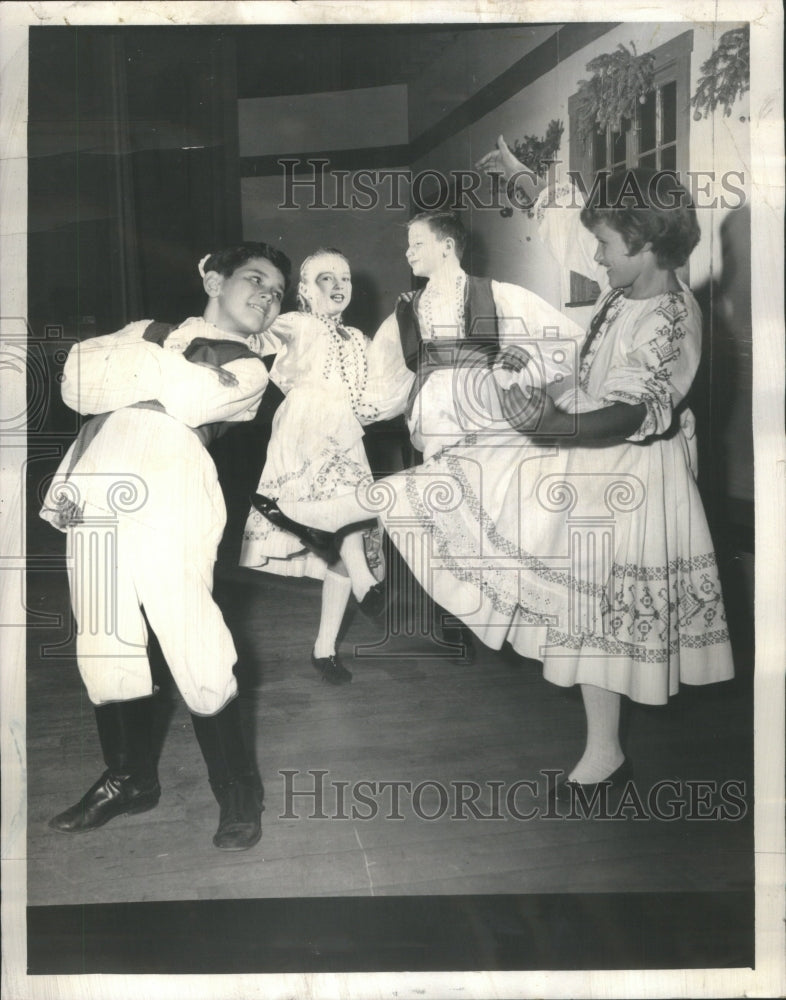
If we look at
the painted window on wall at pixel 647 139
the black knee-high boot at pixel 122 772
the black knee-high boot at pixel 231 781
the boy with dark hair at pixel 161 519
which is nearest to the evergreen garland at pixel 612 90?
the painted window on wall at pixel 647 139

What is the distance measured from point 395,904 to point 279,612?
2.70ft

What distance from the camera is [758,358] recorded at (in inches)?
95.8

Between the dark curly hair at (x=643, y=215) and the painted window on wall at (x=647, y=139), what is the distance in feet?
0.10

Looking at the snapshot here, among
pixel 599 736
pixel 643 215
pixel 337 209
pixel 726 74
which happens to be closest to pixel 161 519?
pixel 337 209

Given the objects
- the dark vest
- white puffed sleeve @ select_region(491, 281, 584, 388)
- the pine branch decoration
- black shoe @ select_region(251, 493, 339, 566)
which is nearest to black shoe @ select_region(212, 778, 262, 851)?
black shoe @ select_region(251, 493, 339, 566)

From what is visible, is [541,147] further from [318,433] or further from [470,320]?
[318,433]

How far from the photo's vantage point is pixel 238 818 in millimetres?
2396

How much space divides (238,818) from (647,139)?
206cm

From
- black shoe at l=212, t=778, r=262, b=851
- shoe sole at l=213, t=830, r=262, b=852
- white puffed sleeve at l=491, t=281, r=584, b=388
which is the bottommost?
shoe sole at l=213, t=830, r=262, b=852

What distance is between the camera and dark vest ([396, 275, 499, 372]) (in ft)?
7.85

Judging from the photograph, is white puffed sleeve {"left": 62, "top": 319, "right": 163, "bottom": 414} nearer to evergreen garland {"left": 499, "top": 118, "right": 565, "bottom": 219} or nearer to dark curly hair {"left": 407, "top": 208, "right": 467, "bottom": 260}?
dark curly hair {"left": 407, "top": 208, "right": 467, "bottom": 260}

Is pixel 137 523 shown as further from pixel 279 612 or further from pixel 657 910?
pixel 657 910

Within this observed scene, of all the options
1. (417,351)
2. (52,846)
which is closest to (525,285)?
(417,351)

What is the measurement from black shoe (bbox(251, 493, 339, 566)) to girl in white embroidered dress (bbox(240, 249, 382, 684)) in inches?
0.7
